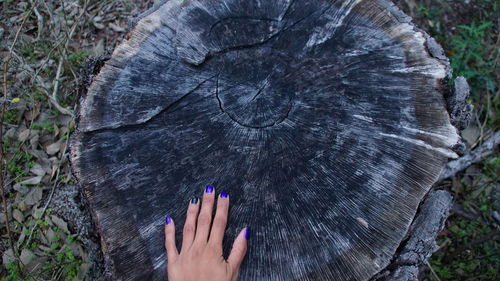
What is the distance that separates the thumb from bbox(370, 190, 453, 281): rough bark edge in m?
0.44

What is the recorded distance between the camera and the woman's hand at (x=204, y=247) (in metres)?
1.27

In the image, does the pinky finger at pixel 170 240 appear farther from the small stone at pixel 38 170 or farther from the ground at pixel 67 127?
the small stone at pixel 38 170

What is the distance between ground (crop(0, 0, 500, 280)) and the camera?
220cm

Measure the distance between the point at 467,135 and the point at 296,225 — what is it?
183 centimetres

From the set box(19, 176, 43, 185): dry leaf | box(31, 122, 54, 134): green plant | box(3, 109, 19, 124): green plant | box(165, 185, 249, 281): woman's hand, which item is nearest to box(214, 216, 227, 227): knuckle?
box(165, 185, 249, 281): woman's hand

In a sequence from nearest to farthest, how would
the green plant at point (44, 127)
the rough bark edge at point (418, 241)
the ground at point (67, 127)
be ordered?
the rough bark edge at point (418, 241) < the ground at point (67, 127) < the green plant at point (44, 127)

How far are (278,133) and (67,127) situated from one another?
167 cm

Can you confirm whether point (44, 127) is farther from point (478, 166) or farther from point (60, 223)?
point (478, 166)

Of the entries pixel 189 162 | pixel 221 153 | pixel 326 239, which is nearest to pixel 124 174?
pixel 189 162

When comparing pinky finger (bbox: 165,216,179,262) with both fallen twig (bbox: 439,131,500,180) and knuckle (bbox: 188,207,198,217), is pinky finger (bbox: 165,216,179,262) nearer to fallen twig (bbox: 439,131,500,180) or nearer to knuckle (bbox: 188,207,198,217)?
knuckle (bbox: 188,207,198,217)

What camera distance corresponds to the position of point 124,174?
1480 mm

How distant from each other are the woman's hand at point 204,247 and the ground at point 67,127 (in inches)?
33.6

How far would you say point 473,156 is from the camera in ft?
8.03

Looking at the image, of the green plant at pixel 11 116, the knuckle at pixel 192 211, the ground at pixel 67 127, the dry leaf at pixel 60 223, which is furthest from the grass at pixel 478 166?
the green plant at pixel 11 116
